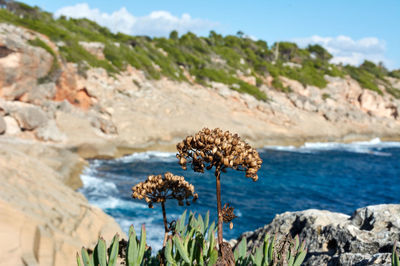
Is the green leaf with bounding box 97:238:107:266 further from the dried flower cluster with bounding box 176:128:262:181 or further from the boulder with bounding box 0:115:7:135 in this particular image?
the boulder with bounding box 0:115:7:135

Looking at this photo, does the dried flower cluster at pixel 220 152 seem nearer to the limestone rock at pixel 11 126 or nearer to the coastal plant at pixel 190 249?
the coastal plant at pixel 190 249

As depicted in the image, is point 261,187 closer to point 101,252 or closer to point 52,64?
point 101,252

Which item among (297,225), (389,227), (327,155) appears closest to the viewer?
(389,227)

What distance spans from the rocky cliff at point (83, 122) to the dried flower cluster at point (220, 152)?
247 centimetres

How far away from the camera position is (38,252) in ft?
19.0

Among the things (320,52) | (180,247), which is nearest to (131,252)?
(180,247)

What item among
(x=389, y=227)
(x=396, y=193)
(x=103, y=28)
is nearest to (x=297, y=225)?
(x=389, y=227)

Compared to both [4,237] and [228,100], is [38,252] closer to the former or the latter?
[4,237]

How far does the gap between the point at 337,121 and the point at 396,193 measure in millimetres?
29492

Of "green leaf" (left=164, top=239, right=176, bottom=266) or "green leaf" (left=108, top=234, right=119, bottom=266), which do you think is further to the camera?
"green leaf" (left=108, top=234, right=119, bottom=266)

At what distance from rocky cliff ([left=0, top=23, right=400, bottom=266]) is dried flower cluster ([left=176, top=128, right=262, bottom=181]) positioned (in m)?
2.47

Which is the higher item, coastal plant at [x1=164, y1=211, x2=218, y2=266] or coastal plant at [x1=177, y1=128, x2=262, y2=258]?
coastal plant at [x1=177, y1=128, x2=262, y2=258]

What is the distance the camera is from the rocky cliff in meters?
7.20

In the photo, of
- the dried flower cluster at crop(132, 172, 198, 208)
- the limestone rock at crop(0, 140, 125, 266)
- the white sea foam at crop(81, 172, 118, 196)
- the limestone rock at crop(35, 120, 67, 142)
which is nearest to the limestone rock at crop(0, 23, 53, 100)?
the limestone rock at crop(35, 120, 67, 142)
